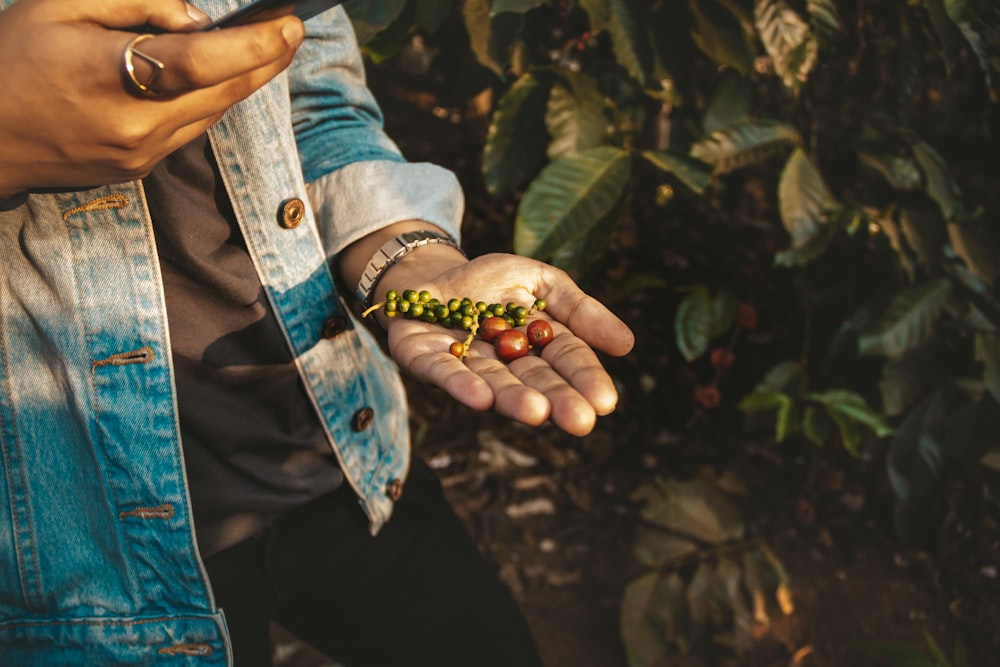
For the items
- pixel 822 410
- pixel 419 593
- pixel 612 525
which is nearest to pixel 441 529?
pixel 419 593

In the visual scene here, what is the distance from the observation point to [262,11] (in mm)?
722

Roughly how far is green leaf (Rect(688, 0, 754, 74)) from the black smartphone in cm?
98

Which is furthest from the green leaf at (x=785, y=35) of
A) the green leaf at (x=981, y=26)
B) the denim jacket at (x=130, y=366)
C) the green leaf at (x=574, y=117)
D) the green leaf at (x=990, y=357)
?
the denim jacket at (x=130, y=366)

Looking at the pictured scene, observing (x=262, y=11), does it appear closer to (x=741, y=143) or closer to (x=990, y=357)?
(x=741, y=143)

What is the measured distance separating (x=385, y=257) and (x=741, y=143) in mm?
866

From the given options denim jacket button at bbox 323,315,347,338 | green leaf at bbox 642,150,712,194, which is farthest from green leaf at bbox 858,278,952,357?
denim jacket button at bbox 323,315,347,338

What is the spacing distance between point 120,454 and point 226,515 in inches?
6.7

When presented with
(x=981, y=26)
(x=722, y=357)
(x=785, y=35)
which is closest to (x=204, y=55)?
(x=785, y=35)

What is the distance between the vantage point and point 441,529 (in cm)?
128

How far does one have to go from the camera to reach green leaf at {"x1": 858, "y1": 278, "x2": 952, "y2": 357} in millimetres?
1483

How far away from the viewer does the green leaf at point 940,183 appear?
4.75 feet

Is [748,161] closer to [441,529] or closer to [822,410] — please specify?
[822,410]

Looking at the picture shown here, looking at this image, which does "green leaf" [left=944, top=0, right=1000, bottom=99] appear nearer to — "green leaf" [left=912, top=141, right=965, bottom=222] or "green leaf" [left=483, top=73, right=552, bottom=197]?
"green leaf" [left=912, top=141, right=965, bottom=222]

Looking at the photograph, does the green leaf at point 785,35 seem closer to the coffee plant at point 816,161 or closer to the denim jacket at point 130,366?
the coffee plant at point 816,161
